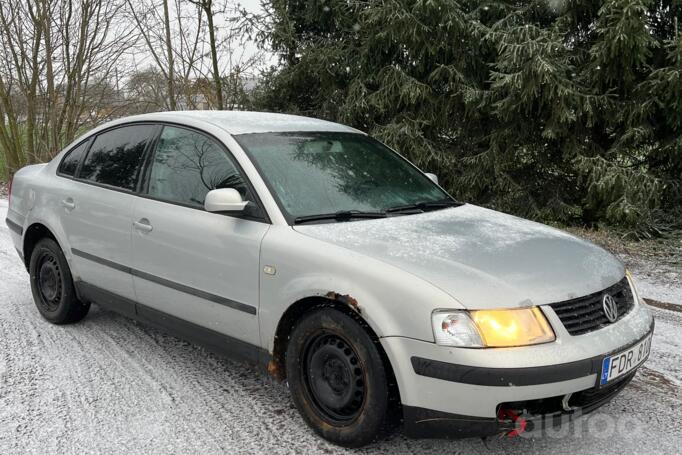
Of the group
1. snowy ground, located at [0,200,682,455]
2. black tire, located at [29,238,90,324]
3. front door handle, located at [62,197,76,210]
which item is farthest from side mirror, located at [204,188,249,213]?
black tire, located at [29,238,90,324]

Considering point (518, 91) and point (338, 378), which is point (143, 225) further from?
point (518, 91)

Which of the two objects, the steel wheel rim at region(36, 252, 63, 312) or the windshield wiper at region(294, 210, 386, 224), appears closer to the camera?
the windshield wiper at region(294, 210, 386, 224)

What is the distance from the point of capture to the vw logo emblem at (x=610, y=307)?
8.84 ft

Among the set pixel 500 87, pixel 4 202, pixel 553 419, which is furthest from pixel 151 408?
pixel 4 202

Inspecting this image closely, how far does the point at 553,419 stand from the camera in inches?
97.5

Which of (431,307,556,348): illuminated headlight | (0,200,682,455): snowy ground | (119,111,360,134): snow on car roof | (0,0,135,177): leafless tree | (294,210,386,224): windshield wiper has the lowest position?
(0,200,682,455): snowy ground

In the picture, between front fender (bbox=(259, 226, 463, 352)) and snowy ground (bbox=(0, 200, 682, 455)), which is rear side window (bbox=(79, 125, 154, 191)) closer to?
snowy ground (bbox=(0, 200, 682, 455))

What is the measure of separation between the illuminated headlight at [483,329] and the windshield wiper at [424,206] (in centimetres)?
109

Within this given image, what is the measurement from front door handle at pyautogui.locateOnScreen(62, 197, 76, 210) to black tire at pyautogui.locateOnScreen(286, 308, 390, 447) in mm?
2273

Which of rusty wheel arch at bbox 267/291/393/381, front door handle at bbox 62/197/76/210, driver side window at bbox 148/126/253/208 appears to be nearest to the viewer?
rusty wheel arch at bbox 267/291/393/381

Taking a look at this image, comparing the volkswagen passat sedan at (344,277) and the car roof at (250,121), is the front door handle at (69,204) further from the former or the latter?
the car roof at (250,121)

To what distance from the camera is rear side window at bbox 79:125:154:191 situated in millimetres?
4012

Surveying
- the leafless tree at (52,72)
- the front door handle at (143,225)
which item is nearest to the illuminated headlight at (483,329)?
the front door handle at (143,225)

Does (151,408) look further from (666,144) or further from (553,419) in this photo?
(666,144)
